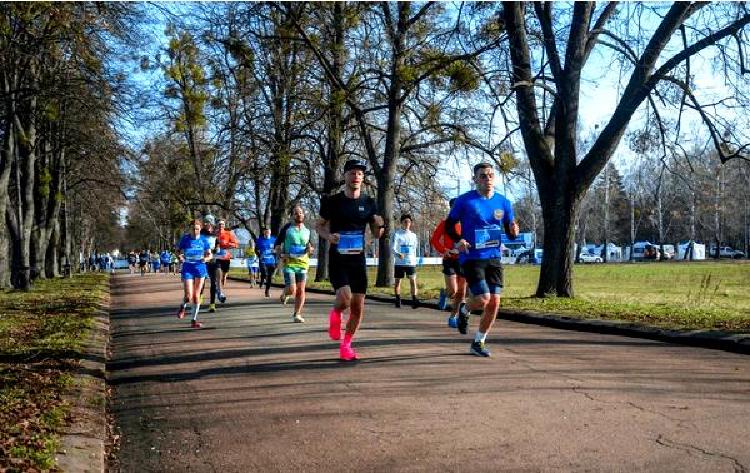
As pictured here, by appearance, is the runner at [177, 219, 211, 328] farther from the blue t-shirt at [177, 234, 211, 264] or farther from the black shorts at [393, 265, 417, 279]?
the black shorts at [393, 265, 417, 279]

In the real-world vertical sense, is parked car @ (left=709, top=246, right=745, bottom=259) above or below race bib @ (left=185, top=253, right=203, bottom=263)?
above

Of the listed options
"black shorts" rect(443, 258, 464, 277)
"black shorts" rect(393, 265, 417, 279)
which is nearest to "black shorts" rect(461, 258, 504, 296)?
"black shorts" rect(443, 258, 464, 277)

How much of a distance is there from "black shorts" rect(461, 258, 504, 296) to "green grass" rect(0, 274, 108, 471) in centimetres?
445

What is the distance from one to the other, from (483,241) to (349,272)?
1.63 metres

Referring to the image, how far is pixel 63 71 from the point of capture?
21.3 metres

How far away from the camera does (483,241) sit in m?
8.48

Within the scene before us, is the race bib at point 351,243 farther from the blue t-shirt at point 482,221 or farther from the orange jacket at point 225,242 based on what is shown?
the orange jacket at point 225,242

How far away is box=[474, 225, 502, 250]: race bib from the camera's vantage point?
27.8 feet

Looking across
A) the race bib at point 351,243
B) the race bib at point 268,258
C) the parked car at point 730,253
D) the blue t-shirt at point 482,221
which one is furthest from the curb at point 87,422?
the parked car at point 730,253

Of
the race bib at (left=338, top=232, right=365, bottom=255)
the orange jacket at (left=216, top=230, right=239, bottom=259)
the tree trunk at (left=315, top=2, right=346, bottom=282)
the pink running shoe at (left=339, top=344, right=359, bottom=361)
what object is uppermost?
the tree trunk at (left=315, top=2, right=346, bottom=282)

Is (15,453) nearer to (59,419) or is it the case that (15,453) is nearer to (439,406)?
(59,419)

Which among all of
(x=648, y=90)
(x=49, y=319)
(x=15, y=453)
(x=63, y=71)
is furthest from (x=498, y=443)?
(x=63, y=71)

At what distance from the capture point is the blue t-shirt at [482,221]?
8.47 m

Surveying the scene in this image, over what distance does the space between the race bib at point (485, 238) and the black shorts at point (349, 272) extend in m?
1.38
